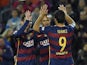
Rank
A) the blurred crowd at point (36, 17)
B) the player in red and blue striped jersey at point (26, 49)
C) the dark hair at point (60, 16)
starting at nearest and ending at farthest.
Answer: the dark hair at point (60, 16)
the player in red and blue striped jersey at point (26, 49)
the blurred crowd at point (36, 17)

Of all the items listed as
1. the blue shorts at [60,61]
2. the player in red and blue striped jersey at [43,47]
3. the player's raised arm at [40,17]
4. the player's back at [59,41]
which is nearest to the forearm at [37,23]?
the player's raised arm at [40,17]

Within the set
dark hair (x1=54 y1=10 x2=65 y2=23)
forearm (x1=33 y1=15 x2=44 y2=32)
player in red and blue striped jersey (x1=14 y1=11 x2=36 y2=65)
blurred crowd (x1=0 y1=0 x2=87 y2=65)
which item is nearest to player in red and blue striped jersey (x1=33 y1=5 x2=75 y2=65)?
dark hair (x1=54 y1=10 x2=65 y2=23)

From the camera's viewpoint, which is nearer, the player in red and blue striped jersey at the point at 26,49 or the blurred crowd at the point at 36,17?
the player in red and blue striped jersey at the point at 26,49

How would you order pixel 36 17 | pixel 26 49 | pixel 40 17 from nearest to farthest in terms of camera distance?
pixel 40 17
pixel 26 49
pixel 36 17

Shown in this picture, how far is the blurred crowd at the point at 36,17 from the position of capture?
41.9ft

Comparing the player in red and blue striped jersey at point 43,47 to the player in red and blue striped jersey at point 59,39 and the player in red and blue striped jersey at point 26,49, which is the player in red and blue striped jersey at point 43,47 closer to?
the player in red and blue striped jersey at point 26,49

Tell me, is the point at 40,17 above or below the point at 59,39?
above

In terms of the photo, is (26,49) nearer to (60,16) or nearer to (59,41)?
(59,41)

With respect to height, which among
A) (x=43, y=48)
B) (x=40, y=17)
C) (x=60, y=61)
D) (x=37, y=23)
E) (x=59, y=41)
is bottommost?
(x=60, y=61)

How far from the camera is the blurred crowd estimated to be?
12.8m

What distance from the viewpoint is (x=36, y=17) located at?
1280 cm

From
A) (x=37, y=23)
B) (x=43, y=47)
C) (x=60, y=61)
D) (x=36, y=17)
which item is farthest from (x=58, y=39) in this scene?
(x=36, y=17)

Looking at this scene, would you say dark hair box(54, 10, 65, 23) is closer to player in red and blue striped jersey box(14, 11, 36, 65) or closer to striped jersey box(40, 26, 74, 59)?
striped jersey box(40, 26, 74, 59)

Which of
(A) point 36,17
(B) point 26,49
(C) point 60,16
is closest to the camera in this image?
(C) point 60,16
